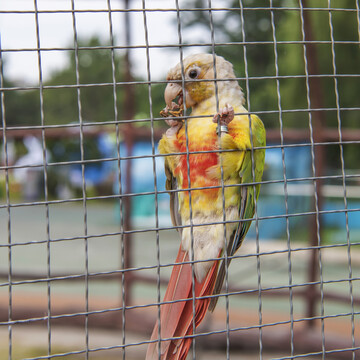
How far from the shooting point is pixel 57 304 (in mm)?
2889

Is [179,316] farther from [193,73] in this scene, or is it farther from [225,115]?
[193,73]

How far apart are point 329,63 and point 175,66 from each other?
16.1ft

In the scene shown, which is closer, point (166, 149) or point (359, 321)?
point (166, 149)

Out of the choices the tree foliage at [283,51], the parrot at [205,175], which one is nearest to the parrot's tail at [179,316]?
the parrot at [205,175]

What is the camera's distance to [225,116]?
3.57 feet

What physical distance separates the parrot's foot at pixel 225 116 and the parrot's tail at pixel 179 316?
0.36 metres

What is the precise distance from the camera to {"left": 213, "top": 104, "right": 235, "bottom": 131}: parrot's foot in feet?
3.52

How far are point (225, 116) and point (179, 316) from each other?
0.51 m

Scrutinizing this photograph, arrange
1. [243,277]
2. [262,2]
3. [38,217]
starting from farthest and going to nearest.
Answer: [38,217] < [243,277] < [262,2]

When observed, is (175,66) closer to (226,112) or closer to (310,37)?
(226,112)

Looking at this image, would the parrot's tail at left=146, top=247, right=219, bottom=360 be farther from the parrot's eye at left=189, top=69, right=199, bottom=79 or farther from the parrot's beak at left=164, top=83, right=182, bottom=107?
the parrot's eye at left=189, top=69, right=199, bottom=79

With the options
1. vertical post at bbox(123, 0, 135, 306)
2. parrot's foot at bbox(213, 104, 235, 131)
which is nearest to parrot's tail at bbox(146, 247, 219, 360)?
parrot's foot at bbox(213, 104, 235, 131)

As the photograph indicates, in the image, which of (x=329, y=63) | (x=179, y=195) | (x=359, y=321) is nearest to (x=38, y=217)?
(x=329, y=63)

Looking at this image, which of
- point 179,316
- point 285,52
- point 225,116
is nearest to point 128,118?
point 225,116
